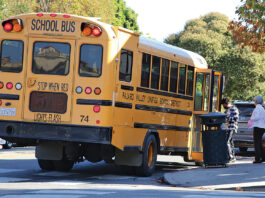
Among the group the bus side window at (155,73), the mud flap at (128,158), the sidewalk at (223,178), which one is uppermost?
the bus side window at (155,73)

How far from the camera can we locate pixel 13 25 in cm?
1398

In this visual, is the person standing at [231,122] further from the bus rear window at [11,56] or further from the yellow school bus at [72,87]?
the bus rear window at [11,56]

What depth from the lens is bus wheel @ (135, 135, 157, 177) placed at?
15039 millimetres

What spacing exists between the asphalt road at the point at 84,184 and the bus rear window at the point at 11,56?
7.14 ft

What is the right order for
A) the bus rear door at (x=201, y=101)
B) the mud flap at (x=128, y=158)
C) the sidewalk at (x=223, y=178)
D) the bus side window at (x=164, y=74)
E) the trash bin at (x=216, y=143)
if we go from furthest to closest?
1. the bus rear door at (x=201, y=101)
2. the trash bin at (x=216, y=143)
3. the bus side window at (x=164, y=74)
4. the mud flap at (x=128, y=158)
5. the sidewalk at (x=223, y=178)

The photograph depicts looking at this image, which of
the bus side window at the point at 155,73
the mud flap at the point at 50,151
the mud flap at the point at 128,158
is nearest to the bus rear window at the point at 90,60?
the mud flap at the point at 50,151

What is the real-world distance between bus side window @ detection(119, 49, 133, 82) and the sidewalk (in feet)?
7.33

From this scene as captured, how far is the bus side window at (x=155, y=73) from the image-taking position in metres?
15.5

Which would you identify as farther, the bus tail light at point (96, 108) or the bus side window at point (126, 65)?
the bus side window at point (126, 65)

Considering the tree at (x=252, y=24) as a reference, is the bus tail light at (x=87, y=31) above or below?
below

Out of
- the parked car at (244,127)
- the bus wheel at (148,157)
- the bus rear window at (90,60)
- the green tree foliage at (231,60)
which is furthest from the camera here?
the green tree foliage at (231,60)

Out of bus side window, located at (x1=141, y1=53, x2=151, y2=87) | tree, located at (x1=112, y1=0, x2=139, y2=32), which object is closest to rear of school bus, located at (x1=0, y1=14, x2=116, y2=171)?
bus side window, located at (x1=141, y1=53, x2=151, y2=87)

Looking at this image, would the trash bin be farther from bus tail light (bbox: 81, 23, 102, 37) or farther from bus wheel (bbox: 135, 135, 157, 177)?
bus tail light (bbox: 81, 23, 102, 37)

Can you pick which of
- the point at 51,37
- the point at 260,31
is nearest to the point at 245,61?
the point at 260,31
